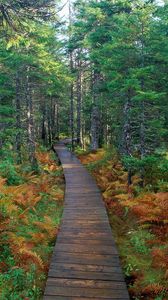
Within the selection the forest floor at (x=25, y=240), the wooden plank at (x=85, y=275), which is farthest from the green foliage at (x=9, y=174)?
the wooden plank at (x=85, y=275)

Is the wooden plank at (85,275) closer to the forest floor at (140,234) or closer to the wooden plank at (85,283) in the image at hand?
the wooden plank at (85,283)

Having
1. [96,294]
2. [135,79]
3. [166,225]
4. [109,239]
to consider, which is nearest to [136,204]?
[166,225]

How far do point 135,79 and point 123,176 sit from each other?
592 cm

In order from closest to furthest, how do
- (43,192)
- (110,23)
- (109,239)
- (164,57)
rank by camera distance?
(109,239) < (164,57) < (43,192) < (110,23)

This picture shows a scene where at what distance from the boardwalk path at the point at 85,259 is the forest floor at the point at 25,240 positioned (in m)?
0.48

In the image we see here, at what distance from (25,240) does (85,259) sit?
8.17 ft

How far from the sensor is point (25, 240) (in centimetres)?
998

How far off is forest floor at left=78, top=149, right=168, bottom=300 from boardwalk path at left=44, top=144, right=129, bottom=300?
0.55 metres

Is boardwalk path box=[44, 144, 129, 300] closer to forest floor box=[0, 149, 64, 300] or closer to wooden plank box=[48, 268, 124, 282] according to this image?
wooden plank box=[48, 268, 124, 282]

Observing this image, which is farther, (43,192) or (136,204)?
(43,192)

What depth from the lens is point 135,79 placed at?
41.3 ft

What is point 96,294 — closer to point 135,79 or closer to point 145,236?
point 145,236

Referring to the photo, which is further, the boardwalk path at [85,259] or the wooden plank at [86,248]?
the wooden plank at [86,248]

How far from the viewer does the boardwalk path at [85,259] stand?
6.90m
